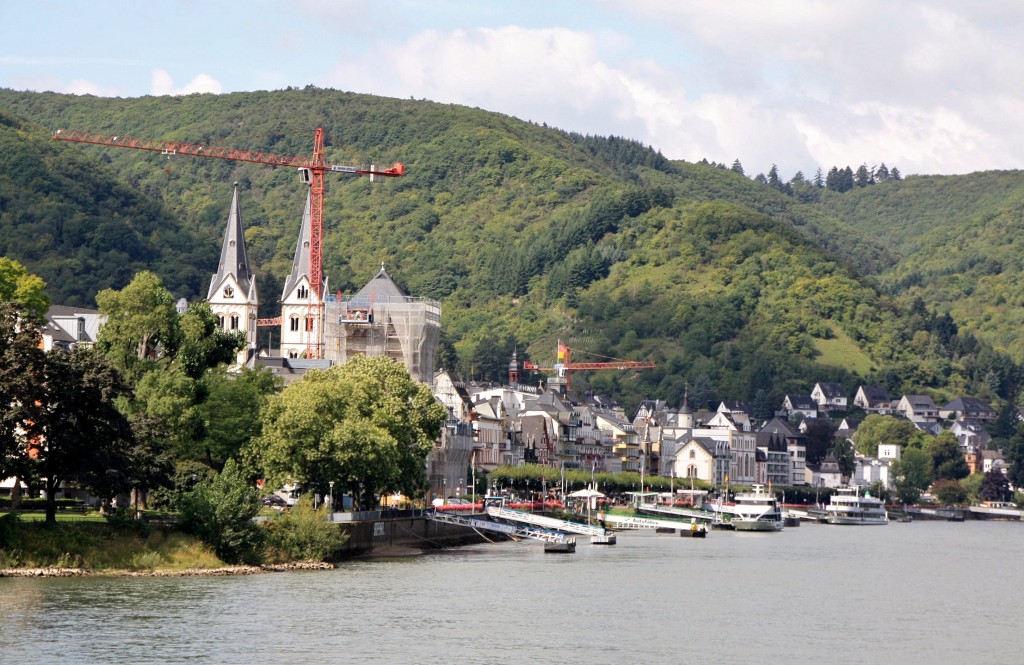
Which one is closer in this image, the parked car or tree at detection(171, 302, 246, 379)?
tree at detection(171, 302, 246, 379)

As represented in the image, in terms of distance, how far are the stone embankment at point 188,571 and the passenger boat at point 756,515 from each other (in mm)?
94062

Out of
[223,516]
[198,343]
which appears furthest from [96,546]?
[198,343]

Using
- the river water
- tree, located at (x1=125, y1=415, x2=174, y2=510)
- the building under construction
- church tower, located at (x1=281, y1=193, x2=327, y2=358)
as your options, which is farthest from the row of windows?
tree, located at (x1=125, y1=415, x2=174, y2=510)

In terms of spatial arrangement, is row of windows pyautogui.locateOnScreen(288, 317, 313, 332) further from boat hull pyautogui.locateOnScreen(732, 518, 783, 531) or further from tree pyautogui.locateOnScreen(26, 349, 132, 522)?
tree pyautogui.locateOnScreen(26, 349, 132, 522)

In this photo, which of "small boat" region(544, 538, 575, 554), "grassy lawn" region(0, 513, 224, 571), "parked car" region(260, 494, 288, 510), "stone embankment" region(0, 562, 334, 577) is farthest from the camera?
"small boat" region(544, 538, 575, 554)

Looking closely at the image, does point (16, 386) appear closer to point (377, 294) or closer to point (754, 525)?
point (377, 294)

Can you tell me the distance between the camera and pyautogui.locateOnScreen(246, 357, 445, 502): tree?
9456cm

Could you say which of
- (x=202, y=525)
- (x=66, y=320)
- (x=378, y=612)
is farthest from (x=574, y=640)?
(x=66, y=320)

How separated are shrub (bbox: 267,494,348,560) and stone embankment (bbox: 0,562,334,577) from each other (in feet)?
2.98

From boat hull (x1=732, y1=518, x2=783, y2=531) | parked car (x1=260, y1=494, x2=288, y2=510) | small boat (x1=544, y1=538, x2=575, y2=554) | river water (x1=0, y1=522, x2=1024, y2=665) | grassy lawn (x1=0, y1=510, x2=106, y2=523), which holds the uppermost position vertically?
parked car (x1=260, y1=494, x2=288, y2=510)

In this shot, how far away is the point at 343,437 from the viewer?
95.5m

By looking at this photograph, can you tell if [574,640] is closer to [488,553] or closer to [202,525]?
[202,525]

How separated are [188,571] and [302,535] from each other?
30.3 ft

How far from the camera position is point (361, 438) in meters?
96.4
